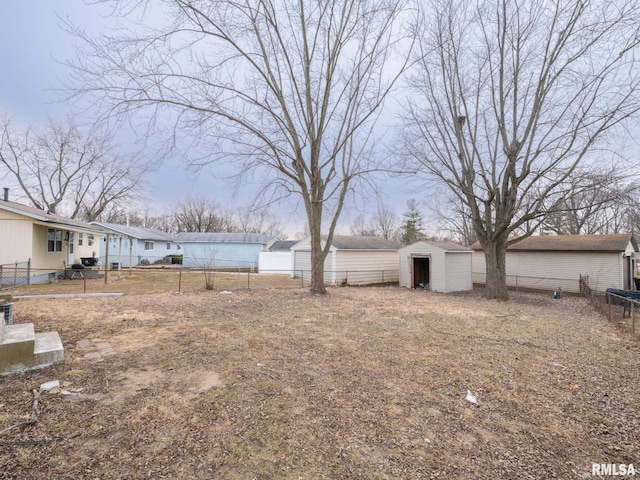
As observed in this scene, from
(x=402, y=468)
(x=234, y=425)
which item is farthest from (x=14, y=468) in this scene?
(x=402, y=468)

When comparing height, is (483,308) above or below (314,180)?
below

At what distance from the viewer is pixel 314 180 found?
11375 mm

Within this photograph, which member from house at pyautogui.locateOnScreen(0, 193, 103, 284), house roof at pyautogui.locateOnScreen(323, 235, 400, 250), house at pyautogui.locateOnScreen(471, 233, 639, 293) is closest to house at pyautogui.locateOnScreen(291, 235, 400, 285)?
house roof at pyautogui.locateOnScreen(323, 235, 400, 250)

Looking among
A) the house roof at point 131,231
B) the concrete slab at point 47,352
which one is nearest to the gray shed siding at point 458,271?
the concrete slab at point 47,352

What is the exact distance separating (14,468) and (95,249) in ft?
77.5

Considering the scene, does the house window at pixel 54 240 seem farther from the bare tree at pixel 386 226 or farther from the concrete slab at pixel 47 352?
the bare tree at pixel 386 226

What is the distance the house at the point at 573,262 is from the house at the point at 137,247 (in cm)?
2664

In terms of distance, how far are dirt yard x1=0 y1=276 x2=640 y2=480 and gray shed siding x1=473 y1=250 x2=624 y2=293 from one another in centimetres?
1193

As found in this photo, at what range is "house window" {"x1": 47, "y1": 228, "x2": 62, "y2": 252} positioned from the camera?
14656mm

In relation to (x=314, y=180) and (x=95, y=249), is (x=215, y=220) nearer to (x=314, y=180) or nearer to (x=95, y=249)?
(x=95, y=249)

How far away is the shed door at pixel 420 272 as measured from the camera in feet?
55.6

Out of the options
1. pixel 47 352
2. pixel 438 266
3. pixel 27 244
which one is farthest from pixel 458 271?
pixel 27 244

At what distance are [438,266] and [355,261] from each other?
4.37 meters

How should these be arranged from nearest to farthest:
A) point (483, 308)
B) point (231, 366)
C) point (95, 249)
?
point (231, 366) → point (483, 308) → point (95, 249)
